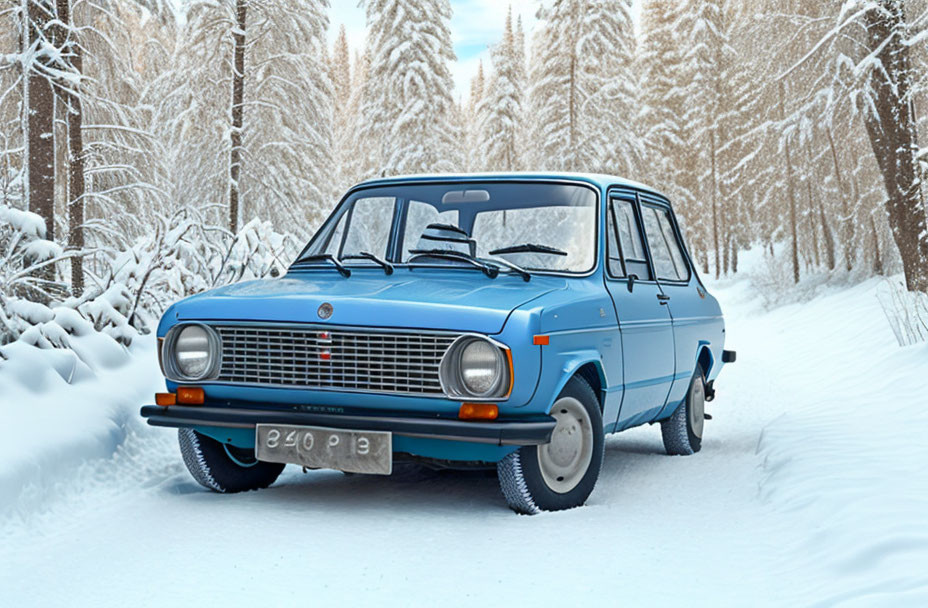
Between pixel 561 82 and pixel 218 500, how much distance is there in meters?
34.3

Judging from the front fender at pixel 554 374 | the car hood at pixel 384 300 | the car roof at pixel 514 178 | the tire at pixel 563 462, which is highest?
the car roof at pixel 514 178

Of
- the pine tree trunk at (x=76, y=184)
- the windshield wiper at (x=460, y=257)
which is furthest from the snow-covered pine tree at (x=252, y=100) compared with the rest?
the windshield wiper at (x=460, y=257)

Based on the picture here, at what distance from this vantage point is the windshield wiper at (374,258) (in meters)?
5.95

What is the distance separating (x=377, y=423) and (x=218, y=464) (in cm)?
138

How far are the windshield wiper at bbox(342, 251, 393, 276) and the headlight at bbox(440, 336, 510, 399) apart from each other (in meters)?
1.21

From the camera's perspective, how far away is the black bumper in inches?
187

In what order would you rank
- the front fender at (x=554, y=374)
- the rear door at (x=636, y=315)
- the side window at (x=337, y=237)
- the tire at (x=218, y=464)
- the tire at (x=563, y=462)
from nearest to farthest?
the front fender at (x=554, y=374) → the tire at (x=563, y=462) → the tire at (x=218, y=464) → the rear door at (x=636, y=315) → the side window at (x=337, y=237)

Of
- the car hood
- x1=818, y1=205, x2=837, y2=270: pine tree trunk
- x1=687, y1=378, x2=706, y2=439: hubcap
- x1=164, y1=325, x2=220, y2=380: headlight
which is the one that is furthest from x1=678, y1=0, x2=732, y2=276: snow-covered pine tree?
x1=164, y1=325, x2=220, y2=380: headlight

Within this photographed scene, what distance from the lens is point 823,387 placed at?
10797mm

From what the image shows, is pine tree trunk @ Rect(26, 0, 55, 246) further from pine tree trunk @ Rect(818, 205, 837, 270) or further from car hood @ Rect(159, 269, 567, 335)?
pine tree trunk @ Rect(818, 205, 837, 270)

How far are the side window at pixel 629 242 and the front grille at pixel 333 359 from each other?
1824mm

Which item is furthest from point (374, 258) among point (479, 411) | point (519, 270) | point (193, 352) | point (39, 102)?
point (39, 102)

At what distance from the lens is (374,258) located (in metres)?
6.07

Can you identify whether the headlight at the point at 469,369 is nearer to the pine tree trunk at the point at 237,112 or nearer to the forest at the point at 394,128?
the forest at the point at 394,128
